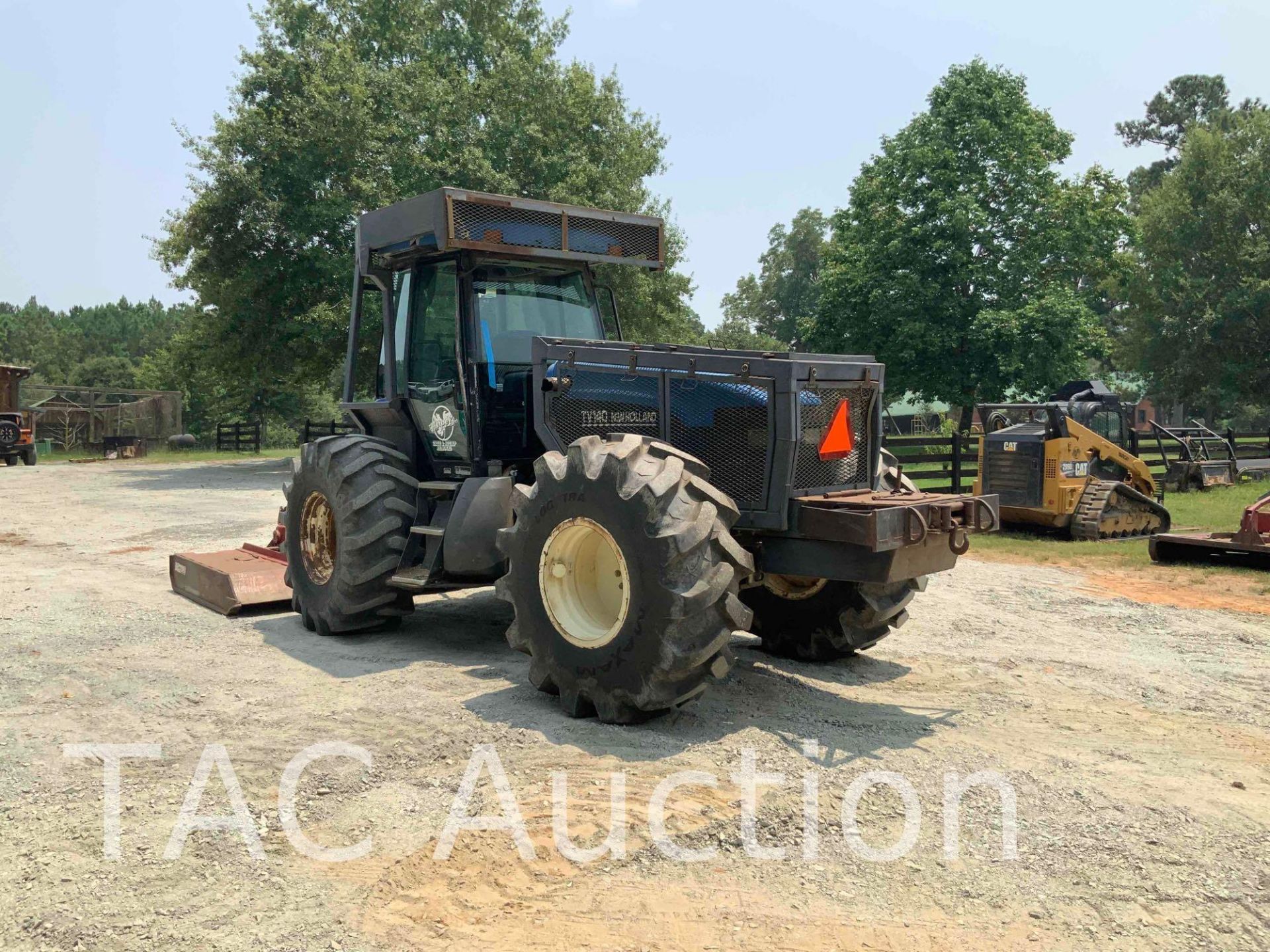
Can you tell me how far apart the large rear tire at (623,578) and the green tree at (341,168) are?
19.4 metres

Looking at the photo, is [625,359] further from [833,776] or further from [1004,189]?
[1004,189]

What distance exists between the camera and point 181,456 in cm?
3838

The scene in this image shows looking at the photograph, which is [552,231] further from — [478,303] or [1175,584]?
[1175,584]

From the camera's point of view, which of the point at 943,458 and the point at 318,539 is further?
the point at 943,458

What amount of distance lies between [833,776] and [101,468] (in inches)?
1235

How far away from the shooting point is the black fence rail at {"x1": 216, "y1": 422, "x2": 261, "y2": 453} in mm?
41781

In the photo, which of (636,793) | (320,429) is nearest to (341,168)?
(320,429)

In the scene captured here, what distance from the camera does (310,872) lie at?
3732 mm

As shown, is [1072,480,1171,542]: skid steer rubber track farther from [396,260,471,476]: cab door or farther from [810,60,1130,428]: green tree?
[810,60,1130,428]: green tree

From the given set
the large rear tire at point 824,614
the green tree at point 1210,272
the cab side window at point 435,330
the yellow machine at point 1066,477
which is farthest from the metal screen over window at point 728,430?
the green tree at point 1210,272

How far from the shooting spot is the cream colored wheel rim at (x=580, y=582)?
5.57m

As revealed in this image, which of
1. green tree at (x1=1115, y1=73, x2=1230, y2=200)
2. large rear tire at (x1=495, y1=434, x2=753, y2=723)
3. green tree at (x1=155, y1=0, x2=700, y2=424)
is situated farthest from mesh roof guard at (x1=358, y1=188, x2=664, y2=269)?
green tree at (x1=1115, y1=73, x2=1230, y2=200)

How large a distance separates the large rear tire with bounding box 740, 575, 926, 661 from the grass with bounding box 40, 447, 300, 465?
3124 cm

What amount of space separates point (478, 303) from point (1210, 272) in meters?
41.1
